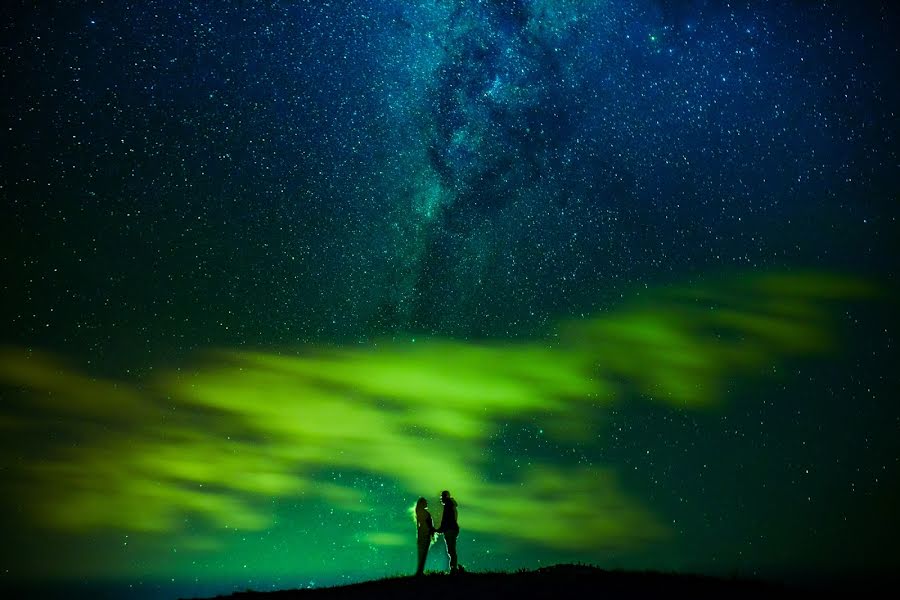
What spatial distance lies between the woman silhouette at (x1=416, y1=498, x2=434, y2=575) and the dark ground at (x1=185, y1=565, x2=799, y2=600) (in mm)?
979

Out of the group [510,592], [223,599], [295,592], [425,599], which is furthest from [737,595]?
[223,599]

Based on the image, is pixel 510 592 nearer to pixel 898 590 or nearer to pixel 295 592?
pixel 295 592

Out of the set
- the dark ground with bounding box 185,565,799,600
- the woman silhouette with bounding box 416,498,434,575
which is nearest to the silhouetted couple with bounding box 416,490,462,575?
the woman silhouette with bounding box 416,498,434,575

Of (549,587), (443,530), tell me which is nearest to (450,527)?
(443,530)

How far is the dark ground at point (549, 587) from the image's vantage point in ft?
51.3

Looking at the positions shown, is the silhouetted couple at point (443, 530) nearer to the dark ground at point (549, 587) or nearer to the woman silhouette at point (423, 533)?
the woman silhouette at point (423, 533)

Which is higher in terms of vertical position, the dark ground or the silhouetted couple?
the silhouetted couple

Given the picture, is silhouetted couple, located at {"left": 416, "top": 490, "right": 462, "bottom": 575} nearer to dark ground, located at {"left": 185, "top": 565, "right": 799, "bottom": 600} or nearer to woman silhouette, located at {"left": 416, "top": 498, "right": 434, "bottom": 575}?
woman silhouette, located at {"left": 416, "top": 498, "right": 434, "bottom": 575}

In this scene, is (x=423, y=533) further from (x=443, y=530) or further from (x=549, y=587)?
(x=549, y=587)

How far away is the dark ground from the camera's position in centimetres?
1563

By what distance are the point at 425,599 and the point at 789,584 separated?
8.65 metres

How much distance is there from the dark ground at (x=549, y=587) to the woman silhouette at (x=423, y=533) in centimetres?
98

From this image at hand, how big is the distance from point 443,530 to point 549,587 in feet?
12.6

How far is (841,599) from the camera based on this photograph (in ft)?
52.3
